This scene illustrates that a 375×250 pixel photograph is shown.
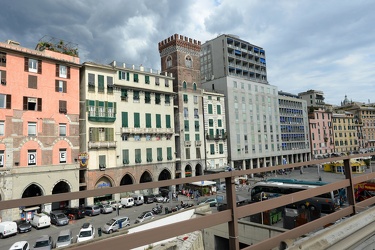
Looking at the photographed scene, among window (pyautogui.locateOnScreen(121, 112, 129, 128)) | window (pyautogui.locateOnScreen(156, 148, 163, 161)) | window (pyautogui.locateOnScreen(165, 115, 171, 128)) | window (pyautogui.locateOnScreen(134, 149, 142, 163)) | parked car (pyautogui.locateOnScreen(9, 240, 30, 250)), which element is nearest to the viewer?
parked car (pyautogui.locateOnScreen(9, 240, 30, 250))

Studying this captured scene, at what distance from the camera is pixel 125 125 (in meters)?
36.2

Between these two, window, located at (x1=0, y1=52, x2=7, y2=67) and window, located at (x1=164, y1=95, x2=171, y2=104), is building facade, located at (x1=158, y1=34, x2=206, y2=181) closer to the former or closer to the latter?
window, located at (x1=164, y1=95, x2=171, y2=104)

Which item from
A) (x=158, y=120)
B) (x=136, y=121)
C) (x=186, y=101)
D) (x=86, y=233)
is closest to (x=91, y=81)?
(x=136, y=121)

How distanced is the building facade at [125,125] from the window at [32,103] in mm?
5152

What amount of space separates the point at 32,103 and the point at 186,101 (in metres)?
23.6

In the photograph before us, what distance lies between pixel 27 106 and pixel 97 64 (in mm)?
10207

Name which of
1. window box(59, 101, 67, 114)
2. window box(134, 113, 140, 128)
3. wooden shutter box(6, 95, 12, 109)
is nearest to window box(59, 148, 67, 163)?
window box(59, 101, 67, 114)

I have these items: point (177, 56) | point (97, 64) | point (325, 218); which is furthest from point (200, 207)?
point (177, 56)

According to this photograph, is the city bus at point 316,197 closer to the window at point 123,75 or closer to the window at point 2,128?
the window at point 2,128

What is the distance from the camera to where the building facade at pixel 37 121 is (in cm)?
2681

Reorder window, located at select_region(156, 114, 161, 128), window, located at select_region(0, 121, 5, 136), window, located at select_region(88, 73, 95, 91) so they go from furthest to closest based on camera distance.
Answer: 1. window, located at select_region(156, 114, 161, 128)
2. window, located at select_region(88, 73, 95, 91)
3. window, located at select_region(0, 121, 5, 136)

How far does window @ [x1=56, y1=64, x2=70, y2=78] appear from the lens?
102 feet

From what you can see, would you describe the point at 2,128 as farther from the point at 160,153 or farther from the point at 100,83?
the point at 160,153

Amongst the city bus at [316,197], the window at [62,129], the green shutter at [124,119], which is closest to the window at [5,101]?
the window at [62,129]
